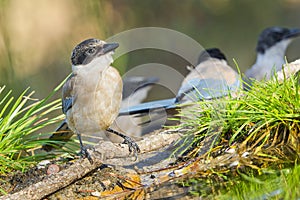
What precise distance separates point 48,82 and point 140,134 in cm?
480

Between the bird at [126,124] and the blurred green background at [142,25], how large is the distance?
431 mm

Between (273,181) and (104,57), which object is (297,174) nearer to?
(273,181)

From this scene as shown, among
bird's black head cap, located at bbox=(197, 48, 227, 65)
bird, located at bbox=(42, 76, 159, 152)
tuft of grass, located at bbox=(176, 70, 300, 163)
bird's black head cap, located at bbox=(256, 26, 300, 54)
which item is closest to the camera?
tuft of grass, located at bbox=(176, 70, 300, 163)

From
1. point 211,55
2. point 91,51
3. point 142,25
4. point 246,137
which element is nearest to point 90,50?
point 91,51

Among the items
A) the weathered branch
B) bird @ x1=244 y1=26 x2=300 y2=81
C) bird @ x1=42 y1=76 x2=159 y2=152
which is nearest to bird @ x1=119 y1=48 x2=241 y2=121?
bird @ x1=42 y1=76 x2=159 y2=152

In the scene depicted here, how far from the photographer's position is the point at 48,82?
1164 cm

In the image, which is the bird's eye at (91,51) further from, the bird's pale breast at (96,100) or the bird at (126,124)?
the bird at (126,124)

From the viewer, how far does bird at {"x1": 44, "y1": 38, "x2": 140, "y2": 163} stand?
454 cm

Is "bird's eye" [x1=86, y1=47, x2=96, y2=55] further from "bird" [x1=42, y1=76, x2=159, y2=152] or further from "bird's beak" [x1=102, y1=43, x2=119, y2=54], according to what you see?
"bird" [x1=42, y1=76, x2=159, y2=152]

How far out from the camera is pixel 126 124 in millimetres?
7145

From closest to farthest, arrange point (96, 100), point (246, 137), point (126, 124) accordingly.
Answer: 1. point (246, 137)
2. point (96, 100)
3. point (126, 124)

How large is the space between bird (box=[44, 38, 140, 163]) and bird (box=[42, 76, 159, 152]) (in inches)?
15.5

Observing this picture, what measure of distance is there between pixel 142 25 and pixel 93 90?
9.39 m

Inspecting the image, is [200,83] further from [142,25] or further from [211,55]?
[142,25]
